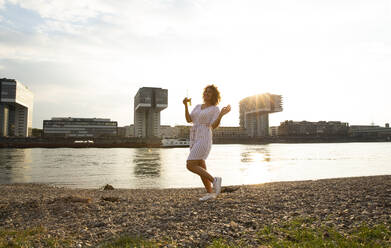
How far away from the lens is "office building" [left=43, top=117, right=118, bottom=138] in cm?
17975

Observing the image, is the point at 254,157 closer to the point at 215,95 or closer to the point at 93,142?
the point at 215,95

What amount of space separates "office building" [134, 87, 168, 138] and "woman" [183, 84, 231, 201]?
176642mm

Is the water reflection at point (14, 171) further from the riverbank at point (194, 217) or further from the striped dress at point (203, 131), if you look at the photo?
the striped dress at point (203, 131)

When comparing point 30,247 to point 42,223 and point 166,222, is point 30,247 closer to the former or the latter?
point 42,223

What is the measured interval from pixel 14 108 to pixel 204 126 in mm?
194746

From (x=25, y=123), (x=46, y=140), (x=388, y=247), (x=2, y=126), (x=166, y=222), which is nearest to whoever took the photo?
(x=388, y=247)

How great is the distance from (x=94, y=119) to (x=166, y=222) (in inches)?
7972

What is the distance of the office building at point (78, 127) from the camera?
17975 cm

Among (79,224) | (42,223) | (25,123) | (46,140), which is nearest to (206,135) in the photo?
(79,224)

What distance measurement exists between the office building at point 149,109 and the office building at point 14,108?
68.7 m

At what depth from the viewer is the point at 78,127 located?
186 meters

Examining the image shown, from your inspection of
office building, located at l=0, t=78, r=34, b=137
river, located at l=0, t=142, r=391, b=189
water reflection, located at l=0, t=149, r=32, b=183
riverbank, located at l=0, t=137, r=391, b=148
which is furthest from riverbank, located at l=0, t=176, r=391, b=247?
A: office building, located at l=0, t=78, r=34, b=137

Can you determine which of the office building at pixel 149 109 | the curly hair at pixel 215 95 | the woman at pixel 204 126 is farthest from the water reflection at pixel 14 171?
the office building at pixel 149 109

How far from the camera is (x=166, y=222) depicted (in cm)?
479
